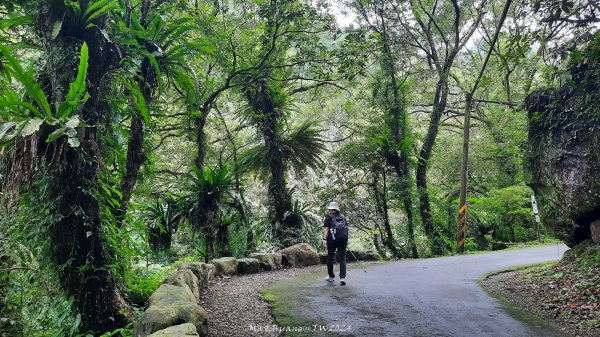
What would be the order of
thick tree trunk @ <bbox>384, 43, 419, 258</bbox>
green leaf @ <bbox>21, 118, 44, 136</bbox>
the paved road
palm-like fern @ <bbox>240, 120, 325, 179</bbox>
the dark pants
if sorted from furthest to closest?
1. thick tree trunk @ <bbox>384, 43, 419, 258</bbox>
2. palm-like fern @ <bbox>240, 120, 325, 179</bbox>
3. the dark pants
4. the paved road
5. green leaf @ <bbox>21, 118, 44, 136</bbox>

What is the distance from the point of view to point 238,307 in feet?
18.3

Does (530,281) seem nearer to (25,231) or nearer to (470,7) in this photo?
(25,231)

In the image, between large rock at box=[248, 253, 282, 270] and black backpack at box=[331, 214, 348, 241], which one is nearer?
black backpack at box=[331, 214, 348, 241]

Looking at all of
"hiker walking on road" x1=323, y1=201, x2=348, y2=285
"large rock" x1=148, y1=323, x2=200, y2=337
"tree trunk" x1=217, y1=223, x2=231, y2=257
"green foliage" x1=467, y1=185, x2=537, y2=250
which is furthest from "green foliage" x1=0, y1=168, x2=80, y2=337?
"green foliage" x1=467, y1=185, x2=537, y2=250

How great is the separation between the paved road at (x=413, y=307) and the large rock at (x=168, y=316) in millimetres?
1419

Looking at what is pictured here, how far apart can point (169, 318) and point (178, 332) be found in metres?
0.44

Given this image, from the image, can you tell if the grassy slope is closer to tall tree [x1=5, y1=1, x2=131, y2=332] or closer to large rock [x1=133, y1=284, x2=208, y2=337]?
large rock [x1=133, y1=284, x2=208, y2=337]

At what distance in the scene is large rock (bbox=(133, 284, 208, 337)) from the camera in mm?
3805

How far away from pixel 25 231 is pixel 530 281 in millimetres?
7483

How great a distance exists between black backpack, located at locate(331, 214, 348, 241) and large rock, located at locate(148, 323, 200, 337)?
382 centimetres

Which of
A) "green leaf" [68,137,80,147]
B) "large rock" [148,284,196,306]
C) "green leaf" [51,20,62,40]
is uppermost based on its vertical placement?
"green leaf" [51,20,62,40]

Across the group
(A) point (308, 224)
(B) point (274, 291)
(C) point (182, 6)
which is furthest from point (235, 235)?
(C) point (182, 6)

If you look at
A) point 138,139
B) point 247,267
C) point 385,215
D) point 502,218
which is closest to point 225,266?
point 247,267

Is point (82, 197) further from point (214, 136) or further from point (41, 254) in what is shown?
point (214, 136)
